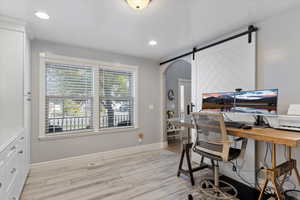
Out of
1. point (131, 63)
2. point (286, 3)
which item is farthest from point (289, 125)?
point (131, 63)

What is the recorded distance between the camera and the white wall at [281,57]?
184cm

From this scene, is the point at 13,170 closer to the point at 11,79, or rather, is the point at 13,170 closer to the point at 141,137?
the point at 11,79

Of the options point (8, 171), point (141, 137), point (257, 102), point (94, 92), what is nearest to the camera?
point (8, 171)

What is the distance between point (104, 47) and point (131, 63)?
791mm

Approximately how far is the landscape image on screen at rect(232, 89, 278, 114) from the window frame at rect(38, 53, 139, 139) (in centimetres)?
234

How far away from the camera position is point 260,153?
2150 mm

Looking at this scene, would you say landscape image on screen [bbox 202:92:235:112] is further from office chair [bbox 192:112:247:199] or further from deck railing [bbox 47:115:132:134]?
deck railing [bbox 47:115:132:134]

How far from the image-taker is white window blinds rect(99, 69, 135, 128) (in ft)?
11.3

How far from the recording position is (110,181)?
2.38 metres

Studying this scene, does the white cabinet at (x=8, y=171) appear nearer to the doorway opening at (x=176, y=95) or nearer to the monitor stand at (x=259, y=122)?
the monitor stand at (x=259, y=122)

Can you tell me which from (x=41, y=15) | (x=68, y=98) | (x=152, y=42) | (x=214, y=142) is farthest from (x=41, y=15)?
(x=214, y=142)

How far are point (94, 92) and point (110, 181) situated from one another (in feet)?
5.96

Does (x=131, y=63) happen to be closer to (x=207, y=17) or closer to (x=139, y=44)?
(x=139, y=44)

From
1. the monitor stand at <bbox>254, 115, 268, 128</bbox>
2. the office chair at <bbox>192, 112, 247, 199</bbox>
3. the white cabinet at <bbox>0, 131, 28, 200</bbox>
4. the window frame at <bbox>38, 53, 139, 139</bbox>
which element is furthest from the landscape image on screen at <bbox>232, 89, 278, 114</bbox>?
the white cabinet at <bbox>0, 131, 28, 200</bbox>
